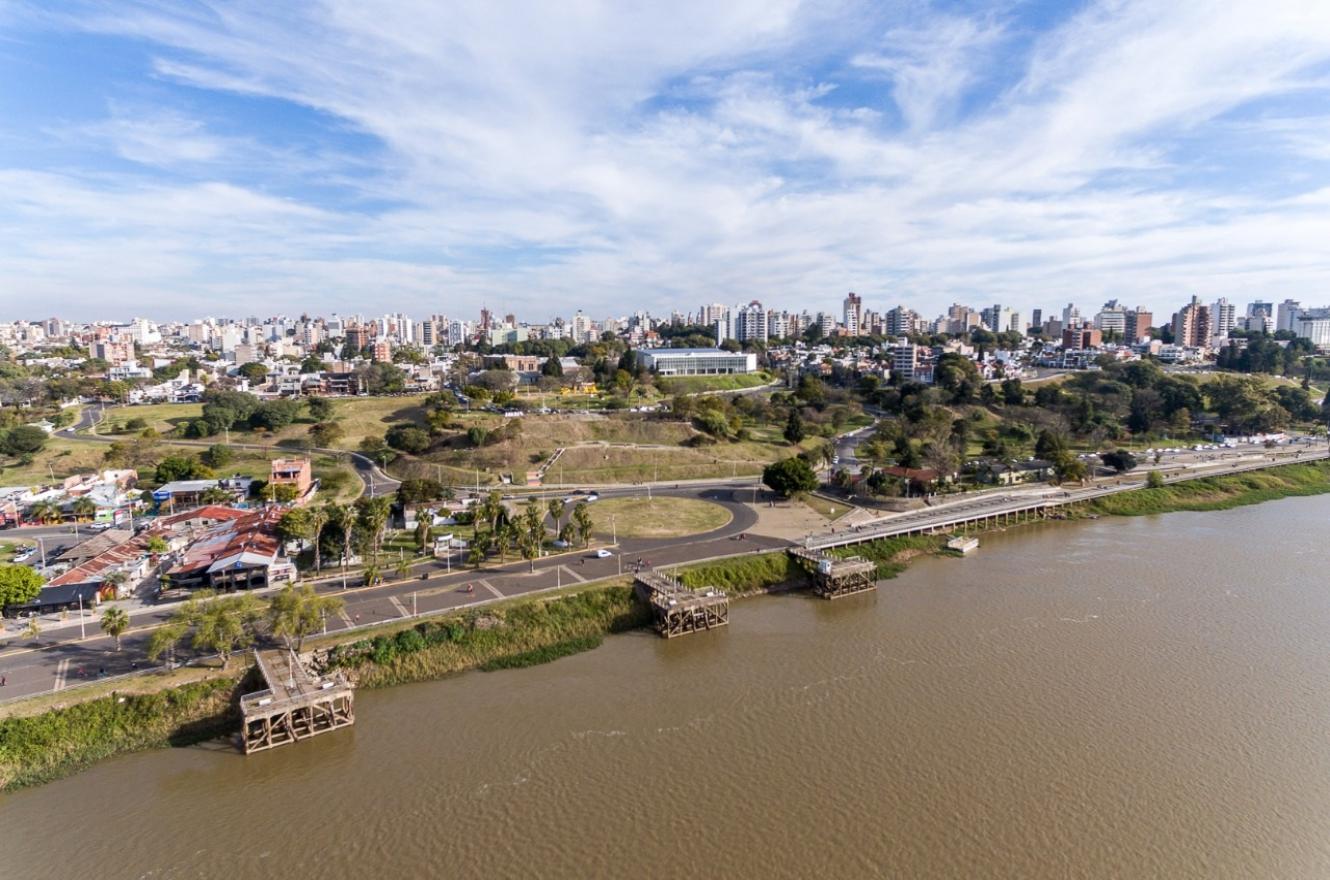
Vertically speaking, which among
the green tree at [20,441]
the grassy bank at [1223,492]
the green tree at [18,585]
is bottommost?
the grassy bank at [1223,492]

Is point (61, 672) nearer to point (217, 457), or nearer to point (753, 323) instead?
point (217, 457)

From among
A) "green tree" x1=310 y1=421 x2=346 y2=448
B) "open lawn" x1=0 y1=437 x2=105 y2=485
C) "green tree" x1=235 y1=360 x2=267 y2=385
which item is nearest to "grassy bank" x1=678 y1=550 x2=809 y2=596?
"green tree" x1=310 y1=421 x2=346 y2=448

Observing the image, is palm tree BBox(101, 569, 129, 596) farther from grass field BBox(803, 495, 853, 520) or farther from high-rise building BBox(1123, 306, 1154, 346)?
high-rise building BBox(1123, 306, 1154, 346)

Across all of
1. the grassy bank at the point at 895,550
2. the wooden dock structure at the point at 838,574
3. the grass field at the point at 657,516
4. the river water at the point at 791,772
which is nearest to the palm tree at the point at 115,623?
the river water at the point at 791,772

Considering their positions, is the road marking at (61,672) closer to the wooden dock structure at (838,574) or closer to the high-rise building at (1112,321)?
the wooden dock structure at (838,574)

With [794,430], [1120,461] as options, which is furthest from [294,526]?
[1120,461]

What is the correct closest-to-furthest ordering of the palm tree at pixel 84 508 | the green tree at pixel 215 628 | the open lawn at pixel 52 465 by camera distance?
the green tree at pixel 215 628
the palm tree at pixel 84 508
the open lawn at pixel 52 465
